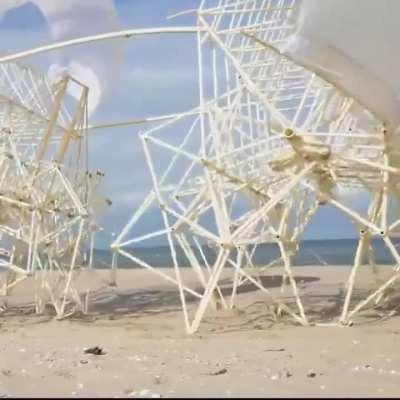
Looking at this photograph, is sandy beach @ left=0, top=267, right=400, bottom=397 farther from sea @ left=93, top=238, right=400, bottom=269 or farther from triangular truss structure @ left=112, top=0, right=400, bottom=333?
sea @ left=93, top=238, right=400, bottom=269

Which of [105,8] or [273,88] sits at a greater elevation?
[105,8]

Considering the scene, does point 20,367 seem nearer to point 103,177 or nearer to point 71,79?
point 71,79

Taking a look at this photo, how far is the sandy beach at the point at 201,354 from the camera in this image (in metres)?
7.05

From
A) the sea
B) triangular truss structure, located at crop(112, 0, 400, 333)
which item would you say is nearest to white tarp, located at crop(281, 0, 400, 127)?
triangular truss structure, located at crop(112, 0, 400, 333)

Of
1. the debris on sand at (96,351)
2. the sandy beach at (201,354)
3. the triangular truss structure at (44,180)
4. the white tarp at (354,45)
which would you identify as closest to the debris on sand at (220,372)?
the sandy beach at (201,354)

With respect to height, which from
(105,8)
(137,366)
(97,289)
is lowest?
(97,289)

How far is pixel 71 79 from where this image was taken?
16.4 meters

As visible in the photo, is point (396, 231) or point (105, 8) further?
point (105, 8)

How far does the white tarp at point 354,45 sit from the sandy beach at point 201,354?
3.05 m

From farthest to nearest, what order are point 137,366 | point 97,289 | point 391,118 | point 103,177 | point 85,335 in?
point 97,289 → point 103,177 → point 85,335 → point 391,118 → point 137,366

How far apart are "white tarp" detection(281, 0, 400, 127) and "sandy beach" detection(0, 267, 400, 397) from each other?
3.05 m

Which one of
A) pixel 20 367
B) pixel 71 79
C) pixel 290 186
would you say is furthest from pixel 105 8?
pixel 20 367

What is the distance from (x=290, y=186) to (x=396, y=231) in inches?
81.1

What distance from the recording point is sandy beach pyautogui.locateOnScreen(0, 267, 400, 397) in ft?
23.1
